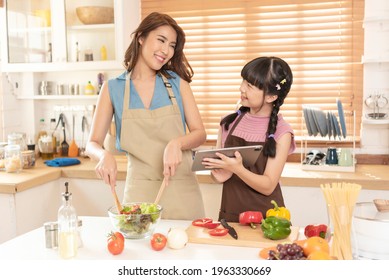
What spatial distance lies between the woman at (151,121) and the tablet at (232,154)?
0.87 ft

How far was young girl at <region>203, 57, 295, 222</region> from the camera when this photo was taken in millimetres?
2121

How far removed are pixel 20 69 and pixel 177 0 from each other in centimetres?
124

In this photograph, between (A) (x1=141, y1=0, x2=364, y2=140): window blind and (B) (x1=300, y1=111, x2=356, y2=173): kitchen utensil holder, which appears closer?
(B) (x1=300, y1=111, x2=356, y2=173): kitchen utensil holder

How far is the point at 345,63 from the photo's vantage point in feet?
11.3

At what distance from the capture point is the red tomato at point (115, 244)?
163 cm

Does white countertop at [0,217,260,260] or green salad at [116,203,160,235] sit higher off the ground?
green salad at [116,203,160,235]

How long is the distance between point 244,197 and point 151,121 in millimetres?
528

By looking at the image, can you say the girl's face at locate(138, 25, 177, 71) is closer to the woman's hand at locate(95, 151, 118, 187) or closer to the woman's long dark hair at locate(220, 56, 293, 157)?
the woman's long dark hair at locate(220, 56, 293, 157)

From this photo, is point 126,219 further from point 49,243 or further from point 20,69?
point 20,69

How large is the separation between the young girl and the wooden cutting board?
29 centimetres

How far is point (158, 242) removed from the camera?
1.66 m

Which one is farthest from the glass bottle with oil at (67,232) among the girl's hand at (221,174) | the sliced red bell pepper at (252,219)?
the girl's hand at (221,174)

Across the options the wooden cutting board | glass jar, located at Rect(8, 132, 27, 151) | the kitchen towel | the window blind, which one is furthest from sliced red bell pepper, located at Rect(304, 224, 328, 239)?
glass jar, located at Rect(8, 132, 27, 151)

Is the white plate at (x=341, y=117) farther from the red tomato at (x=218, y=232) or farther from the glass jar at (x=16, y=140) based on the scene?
the glass jar at (x=16, y=140)
